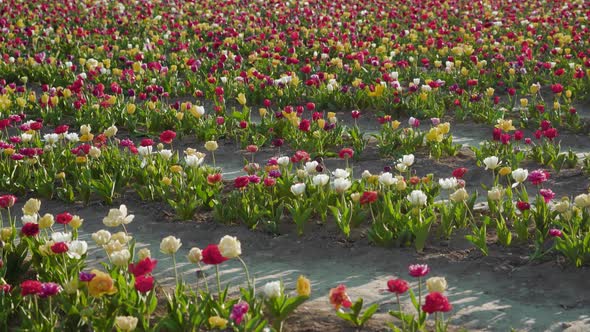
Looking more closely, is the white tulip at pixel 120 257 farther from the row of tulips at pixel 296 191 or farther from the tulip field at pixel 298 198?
the row of tulips at pixel 296 191

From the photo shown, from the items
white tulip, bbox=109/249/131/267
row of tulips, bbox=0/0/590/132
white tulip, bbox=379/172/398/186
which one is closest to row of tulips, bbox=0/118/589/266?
white tulip, bbox=379/172/398/186

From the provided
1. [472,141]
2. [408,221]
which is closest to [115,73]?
[472,141]

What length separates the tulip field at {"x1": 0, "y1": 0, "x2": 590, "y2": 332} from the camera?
156 inches

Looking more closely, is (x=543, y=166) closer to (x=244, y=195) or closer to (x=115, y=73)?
(x=244, y=195)

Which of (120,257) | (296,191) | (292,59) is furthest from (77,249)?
(292,59)

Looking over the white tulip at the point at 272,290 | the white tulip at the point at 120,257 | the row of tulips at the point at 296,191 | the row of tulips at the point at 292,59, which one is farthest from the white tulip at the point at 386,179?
the row of tulips at the point at 292,59

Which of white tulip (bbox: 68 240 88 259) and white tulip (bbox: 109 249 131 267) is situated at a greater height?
white tulip (bbox: 109 249 131 267)

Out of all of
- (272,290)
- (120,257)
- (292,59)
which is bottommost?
(292,59)

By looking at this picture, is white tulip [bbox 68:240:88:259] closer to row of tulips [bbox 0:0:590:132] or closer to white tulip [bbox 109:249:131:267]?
white tulip [bbox 109:249:131:267]

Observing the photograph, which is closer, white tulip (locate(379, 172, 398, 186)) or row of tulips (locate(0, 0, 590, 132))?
white tulip (locate(379, 172, 398, 186))

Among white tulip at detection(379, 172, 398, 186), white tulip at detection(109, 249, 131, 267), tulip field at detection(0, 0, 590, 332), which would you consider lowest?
tulip field at detection(0, 0, 590, 332)

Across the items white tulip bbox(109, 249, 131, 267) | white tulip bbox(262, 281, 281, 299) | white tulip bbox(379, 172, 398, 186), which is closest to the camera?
white tulip bbox(262, 281, 281, 299)

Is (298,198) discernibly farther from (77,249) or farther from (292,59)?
(292,59)

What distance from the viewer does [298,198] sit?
5738mm
